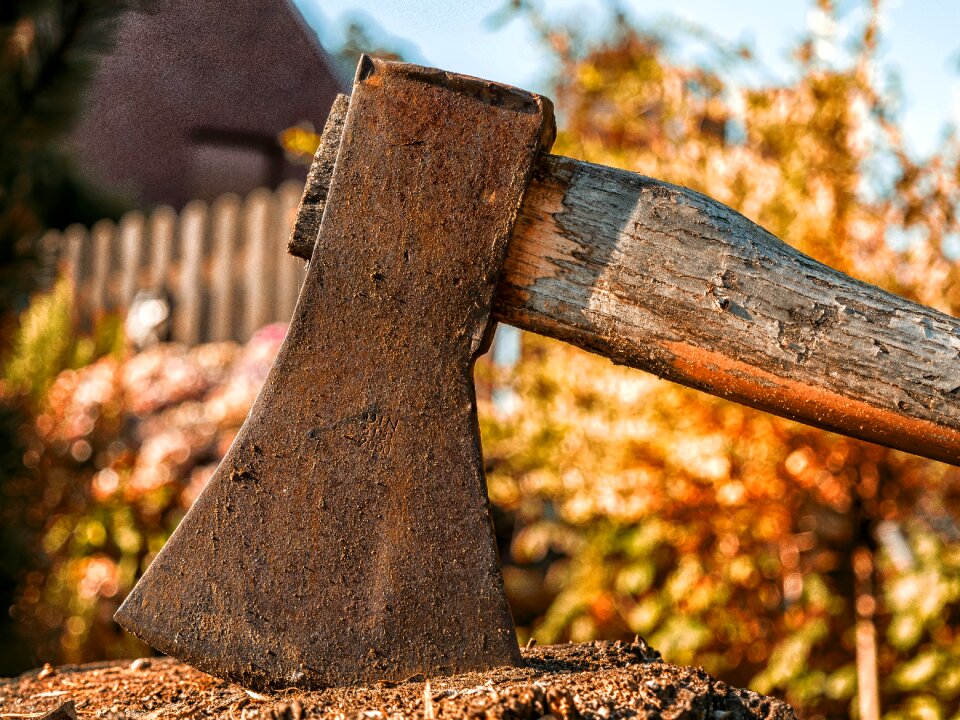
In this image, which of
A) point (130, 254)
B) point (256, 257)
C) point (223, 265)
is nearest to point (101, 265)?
point (130, 254)

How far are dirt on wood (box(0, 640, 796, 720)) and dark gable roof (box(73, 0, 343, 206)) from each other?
3.37 feet

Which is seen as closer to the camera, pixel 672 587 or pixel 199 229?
pixel 672 587

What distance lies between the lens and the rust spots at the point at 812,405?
1.13m

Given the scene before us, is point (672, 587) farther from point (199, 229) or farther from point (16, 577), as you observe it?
point (199, 229)

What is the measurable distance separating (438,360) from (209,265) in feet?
17.9

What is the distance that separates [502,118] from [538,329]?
281 millimetres

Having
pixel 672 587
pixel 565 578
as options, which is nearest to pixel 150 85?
pixel 672 587

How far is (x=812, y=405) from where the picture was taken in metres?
1.14

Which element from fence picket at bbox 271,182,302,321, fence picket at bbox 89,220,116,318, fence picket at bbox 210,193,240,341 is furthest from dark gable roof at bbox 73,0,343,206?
fence picket at bbox 89,220,116,318

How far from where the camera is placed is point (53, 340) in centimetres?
414

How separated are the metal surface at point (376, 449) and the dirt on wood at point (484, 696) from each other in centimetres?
5

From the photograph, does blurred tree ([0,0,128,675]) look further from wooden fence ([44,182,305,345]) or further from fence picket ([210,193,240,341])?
fence picket ([210,193,240,341])

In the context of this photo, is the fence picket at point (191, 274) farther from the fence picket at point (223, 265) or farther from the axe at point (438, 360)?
the axe at point (438, 360)

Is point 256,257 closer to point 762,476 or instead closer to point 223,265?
point 223,265
